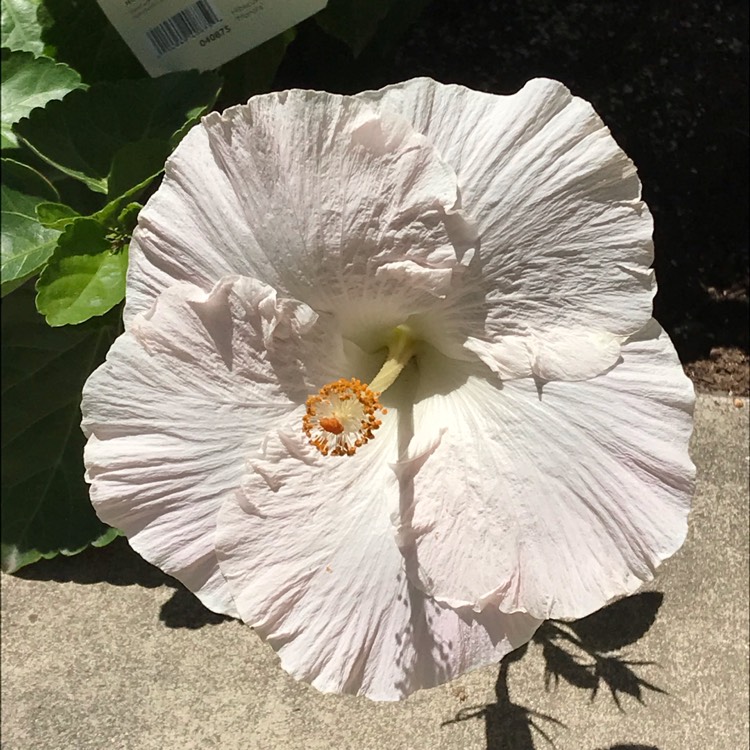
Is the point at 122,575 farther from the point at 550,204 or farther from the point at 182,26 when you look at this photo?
the point at 550,204

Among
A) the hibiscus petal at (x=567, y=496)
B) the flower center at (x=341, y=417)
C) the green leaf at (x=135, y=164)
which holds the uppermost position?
the green leaf at (x=135, y=164)

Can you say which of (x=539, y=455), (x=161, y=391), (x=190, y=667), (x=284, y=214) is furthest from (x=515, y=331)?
(x=190, y=667)

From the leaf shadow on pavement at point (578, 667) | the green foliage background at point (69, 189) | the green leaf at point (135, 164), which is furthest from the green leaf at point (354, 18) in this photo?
the leaf shadow on pavement at point (578, 667)

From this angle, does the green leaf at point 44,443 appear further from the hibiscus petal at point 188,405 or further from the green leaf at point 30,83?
the hibiscus petal at point 188,405

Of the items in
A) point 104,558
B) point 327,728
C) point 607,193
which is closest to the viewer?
point 607,193

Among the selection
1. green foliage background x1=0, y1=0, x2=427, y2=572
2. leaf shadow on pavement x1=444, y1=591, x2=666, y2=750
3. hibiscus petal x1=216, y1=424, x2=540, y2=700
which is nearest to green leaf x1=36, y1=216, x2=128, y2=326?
green foliage background x1=0, y1=0, x2=427, y2=572

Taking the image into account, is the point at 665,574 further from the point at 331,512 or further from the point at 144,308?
the point at 144,308

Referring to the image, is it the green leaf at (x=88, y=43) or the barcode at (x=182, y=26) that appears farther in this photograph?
the green leaf at (x=88, y=43)
